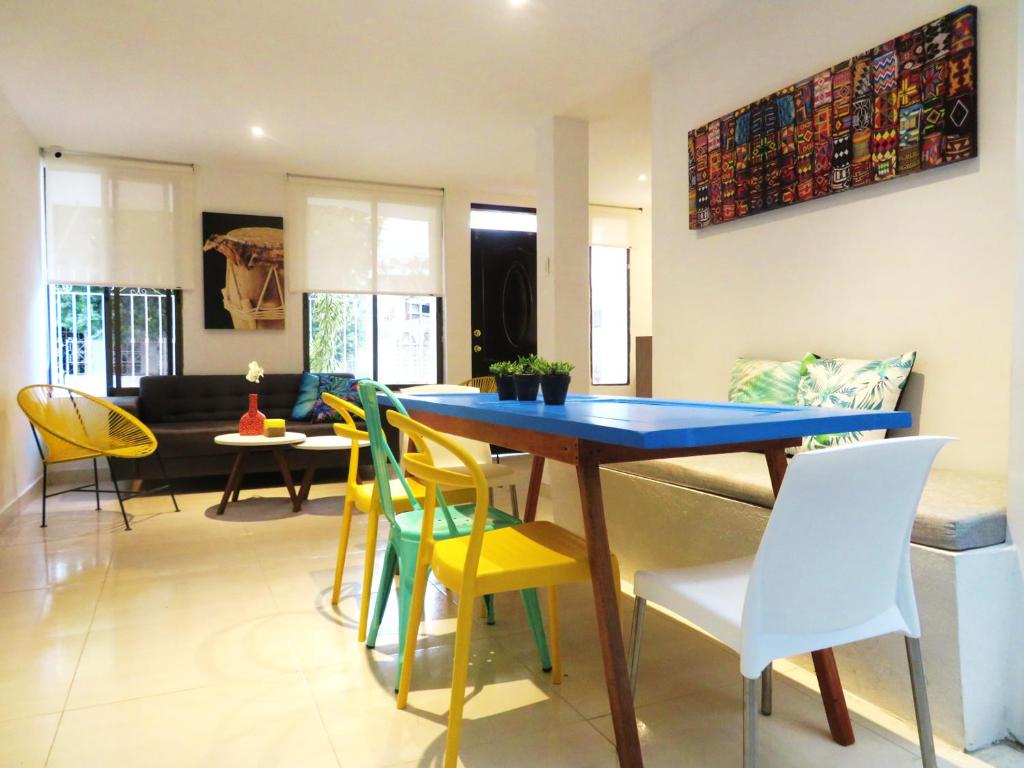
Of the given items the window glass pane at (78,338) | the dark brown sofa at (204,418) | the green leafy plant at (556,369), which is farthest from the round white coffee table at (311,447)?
the green leafy plant at (556,369)

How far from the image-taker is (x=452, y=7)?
3.30 meters

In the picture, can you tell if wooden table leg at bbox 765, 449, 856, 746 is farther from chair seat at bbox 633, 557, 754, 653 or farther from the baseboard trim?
the baseboard trim

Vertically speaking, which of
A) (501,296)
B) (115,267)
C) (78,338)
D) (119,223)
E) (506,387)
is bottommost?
(506,387)

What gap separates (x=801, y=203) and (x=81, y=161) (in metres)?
5.46

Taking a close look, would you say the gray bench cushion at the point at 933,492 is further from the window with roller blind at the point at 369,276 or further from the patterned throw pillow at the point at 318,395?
the window with roller blind at the point at 369,276

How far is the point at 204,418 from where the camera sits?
5.54 meters

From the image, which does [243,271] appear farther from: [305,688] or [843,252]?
[843,252]

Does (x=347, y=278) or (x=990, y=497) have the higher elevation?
(x=347, y=278)

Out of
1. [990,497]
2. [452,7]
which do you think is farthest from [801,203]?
[452,7]

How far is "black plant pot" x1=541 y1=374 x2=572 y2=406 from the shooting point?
1.96 metres

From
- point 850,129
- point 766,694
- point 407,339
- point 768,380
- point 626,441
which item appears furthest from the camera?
point 407,339

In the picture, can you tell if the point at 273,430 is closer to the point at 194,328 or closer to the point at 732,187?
the point at 194,328

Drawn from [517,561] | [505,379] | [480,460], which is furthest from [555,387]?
[480,460]

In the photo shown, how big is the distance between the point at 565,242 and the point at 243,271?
3.02 m
